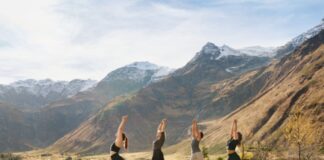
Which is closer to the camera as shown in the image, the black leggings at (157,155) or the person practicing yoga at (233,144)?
the black leggings at (157,155)

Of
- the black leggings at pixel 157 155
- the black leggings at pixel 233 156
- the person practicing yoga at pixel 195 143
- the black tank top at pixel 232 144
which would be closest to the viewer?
the black leggings at pixel 157 155

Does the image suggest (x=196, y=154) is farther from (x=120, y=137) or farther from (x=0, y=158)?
(x=0, y=158)

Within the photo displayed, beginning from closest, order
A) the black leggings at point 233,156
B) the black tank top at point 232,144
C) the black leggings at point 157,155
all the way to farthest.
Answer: the black leggings at point 157,155 → the black leggings at point 233,156 → the black tank top at point 232,144

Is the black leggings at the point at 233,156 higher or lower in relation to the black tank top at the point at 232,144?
lower

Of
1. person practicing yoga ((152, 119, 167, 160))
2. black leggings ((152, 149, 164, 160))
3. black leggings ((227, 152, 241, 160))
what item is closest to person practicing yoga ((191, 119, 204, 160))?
black leggings ((227, 152, 241, 160))

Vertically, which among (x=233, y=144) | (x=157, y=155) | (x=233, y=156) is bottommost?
(x=233, y=156)

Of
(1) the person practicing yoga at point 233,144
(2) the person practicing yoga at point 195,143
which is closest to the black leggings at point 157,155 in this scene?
(2) the person practicing yoga at point 195,143

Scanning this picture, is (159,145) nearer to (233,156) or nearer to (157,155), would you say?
(157,155)

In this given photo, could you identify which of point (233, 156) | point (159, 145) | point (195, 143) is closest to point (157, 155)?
point (159, 145)

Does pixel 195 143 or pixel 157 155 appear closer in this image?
pixel 157 155

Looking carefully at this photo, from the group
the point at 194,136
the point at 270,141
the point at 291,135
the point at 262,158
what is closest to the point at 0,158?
the point at 270,141

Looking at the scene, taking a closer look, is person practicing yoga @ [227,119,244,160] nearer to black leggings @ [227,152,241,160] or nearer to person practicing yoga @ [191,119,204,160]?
black leggings @ [227,152,241,160]

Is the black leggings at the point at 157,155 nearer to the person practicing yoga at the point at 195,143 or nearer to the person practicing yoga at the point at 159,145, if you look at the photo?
the person practicing yoga at the point at 159,145

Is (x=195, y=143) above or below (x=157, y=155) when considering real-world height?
above
